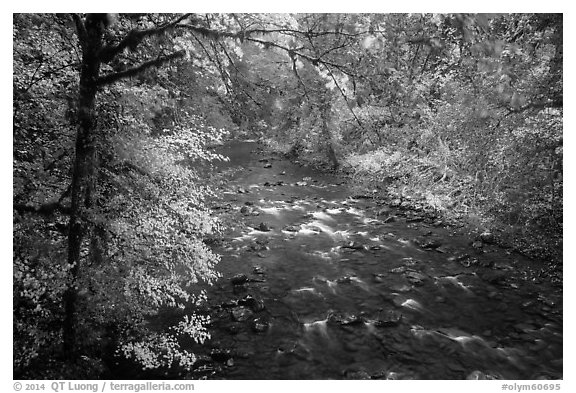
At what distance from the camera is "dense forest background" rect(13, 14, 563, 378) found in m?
3.78

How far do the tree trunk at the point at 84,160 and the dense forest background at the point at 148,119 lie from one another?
2 centimetres

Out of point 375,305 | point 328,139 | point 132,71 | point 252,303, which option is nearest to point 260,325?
point 252,303

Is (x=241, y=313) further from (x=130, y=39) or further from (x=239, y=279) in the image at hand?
(x=130, y=39)

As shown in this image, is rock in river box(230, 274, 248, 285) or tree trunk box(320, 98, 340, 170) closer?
rock in river box(230, 274, 248, 285)

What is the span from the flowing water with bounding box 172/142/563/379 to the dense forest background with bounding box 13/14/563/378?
1.03 meters

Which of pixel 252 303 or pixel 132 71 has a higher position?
pixel 132 71

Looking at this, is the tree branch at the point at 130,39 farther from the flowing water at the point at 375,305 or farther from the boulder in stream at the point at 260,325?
the boulder in stream at the point at 260,325

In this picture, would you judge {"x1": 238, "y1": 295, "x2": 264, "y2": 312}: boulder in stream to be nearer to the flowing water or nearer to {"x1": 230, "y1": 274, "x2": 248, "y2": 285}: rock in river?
the flowing water

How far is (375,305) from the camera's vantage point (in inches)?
250

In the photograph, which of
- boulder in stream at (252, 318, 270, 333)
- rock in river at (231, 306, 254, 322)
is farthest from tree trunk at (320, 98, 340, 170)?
boulder in stream at (252, 318, 270, 333)

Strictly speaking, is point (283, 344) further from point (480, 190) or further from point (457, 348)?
point (480, 190)

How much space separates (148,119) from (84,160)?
1.00 metres

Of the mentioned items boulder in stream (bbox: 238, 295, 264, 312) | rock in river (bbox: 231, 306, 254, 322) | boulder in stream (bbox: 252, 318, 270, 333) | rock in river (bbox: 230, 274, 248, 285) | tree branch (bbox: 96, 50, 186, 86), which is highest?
tree branch (bbox: 96, 50, 186, 86)
